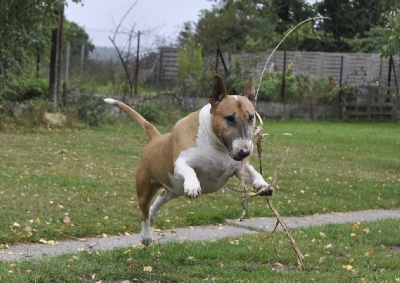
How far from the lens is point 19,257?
23.2ft

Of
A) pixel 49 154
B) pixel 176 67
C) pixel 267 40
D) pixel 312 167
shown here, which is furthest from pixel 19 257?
pixel 267 40

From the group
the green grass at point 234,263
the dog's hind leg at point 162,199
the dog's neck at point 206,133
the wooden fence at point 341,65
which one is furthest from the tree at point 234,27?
the dog's neck at point 206,133

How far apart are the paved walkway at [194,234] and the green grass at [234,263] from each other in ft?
1.71

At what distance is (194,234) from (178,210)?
1172mm

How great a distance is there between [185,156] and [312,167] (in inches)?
340

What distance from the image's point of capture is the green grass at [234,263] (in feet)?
20.6

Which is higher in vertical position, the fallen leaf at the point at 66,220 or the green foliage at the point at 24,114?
the green foliage at the point at 24,114

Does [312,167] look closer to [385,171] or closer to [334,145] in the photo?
[385,171]

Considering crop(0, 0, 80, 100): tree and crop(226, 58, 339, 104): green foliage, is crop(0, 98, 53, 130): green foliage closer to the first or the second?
crop(0, 0, 80, 100): tree

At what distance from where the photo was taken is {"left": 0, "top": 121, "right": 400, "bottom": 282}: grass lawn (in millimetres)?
6574

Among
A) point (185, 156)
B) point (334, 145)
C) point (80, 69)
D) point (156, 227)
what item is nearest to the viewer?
point (185, 156)

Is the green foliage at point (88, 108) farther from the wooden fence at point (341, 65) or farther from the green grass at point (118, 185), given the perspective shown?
the wooden fence at point (341, 65)

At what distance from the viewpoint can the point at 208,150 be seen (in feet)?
21.0

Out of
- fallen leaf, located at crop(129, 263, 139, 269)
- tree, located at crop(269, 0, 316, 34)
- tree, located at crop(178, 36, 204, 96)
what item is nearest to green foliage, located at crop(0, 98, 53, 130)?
tree, located at crop(178, 36, 204, 96)
